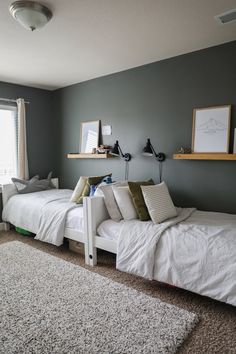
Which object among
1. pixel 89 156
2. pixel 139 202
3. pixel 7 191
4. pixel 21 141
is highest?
pixel 21 141

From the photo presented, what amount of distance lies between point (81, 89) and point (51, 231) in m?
2.41

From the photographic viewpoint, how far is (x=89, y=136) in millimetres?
4059

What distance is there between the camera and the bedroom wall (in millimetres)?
4340

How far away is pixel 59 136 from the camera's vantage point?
4652 mm

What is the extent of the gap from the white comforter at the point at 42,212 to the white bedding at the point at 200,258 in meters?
1.41

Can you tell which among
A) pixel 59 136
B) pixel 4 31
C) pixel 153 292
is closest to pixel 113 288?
pixel 153 292

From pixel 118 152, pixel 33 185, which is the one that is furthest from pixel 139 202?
pixel 33 185

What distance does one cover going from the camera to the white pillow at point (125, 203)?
2.59 metres

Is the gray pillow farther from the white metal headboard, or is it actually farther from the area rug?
the area rug

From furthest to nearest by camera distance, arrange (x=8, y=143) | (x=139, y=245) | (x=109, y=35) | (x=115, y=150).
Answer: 1. (x=8, y=143)
2. (x=115, y=150)
3. (x=109, y=35)
4. (x=139, y=245)

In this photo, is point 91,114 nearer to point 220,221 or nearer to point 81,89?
point 81,89

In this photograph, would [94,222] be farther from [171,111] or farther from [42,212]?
[171,111]

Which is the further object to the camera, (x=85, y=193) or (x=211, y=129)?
(x=85, y=193)

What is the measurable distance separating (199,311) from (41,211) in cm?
222
